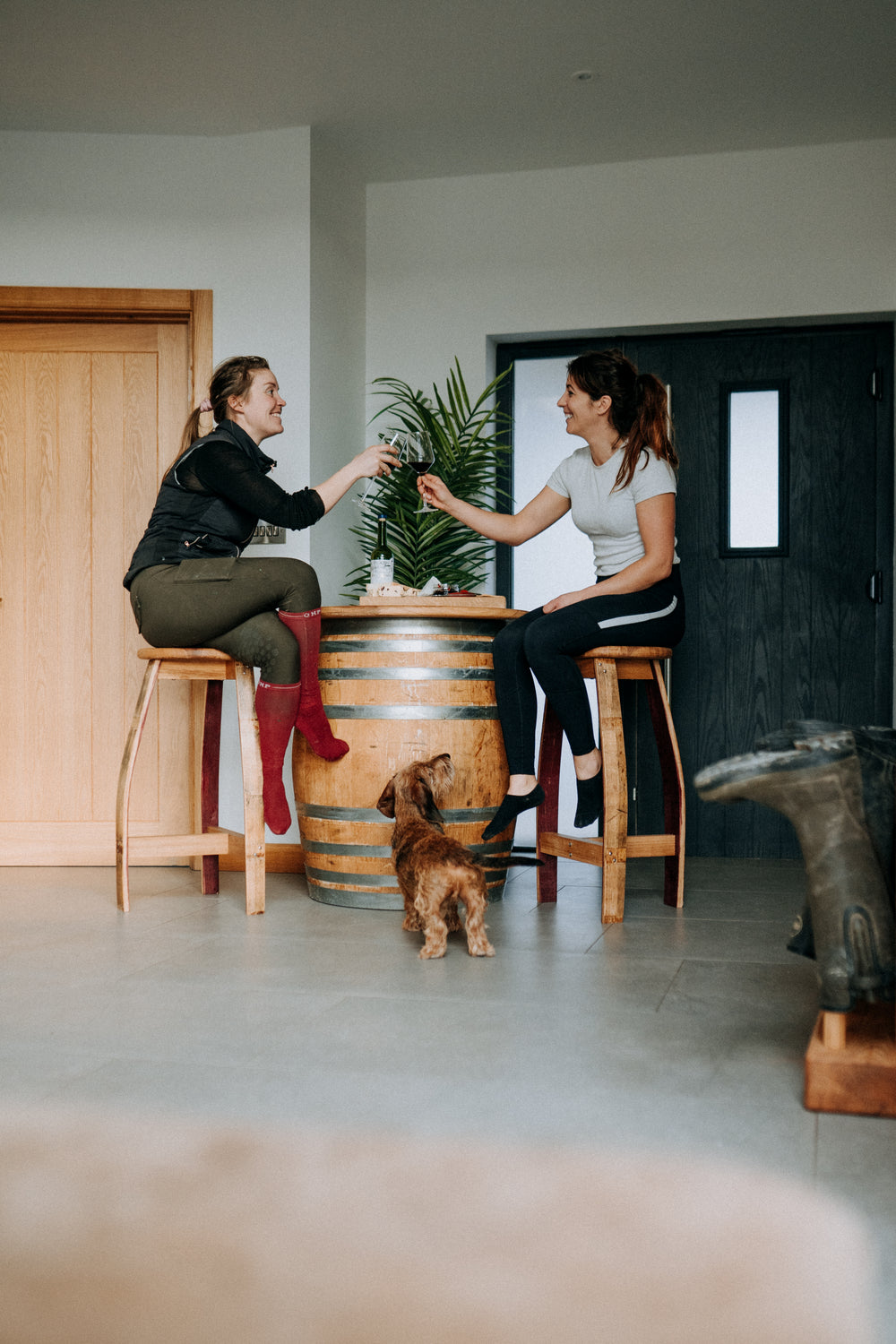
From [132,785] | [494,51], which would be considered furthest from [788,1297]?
[494,51]

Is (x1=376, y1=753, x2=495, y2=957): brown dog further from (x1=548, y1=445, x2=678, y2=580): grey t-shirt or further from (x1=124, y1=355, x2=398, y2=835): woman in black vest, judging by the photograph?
(x1=548, y1=445, x2=678, y2=580): grey t-shirt

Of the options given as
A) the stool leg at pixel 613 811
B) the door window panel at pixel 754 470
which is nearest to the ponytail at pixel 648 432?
the stool leg at pixel 613 811

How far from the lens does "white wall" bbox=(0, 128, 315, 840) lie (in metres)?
3.60

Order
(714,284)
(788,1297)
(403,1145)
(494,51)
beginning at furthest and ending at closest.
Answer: (714,284), (494,51), (403,1145), (788,1297)

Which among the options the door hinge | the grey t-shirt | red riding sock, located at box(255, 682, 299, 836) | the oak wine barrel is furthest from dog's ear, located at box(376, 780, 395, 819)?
the door hinge

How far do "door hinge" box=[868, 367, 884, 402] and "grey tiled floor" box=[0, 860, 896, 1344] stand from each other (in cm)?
202

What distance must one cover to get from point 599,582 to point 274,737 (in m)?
0.93

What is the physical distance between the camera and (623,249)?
158 inches

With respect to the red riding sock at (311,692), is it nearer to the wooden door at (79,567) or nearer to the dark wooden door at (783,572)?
the wooden door at (79,567)

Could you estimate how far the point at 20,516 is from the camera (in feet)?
12.2

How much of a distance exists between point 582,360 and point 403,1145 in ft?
7.12

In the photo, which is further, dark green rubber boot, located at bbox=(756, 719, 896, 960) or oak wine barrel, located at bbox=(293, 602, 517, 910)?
oak wine barrel, located at bbox=(293, 602, 517, 910)

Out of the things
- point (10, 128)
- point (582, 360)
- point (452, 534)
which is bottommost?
point (452, 534)

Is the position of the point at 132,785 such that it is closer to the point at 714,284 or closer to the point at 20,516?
the point at 20,516
